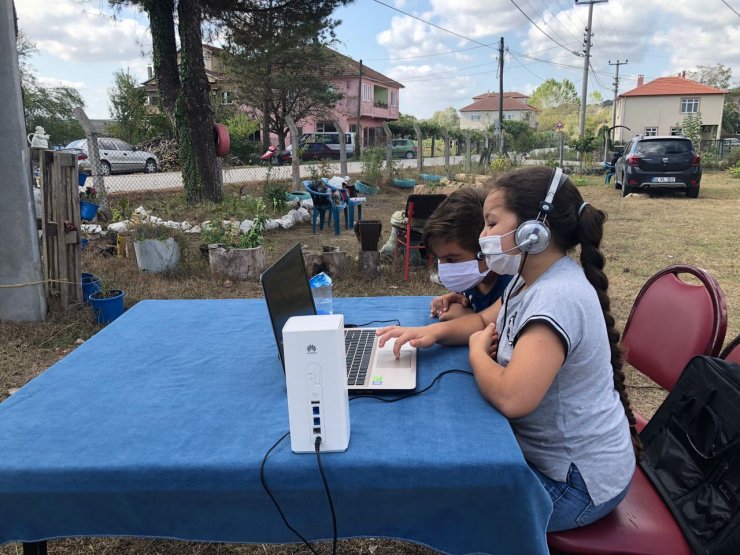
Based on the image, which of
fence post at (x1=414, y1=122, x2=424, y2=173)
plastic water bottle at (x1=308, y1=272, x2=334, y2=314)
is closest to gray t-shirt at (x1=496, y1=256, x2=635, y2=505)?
plastic water bottle at (x1=308, y1=272, x2=334, y2=314)

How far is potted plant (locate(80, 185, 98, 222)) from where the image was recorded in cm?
584

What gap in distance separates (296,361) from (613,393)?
913mm

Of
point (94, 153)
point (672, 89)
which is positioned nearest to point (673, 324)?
point (94, 153)

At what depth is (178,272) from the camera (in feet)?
19.7

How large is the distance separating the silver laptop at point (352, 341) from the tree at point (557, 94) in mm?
72158

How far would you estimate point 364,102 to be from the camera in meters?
41.9

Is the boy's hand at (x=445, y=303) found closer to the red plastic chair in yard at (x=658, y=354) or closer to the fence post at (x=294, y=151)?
the red plastic chair in yard at (x=658, y=354)

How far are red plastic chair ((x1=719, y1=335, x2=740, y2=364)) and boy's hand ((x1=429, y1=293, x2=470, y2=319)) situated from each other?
85 centimetres

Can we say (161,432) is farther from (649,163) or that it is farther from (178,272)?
(649,163)

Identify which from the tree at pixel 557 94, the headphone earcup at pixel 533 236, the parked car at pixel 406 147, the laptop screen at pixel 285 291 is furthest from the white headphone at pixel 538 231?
the tree at pixel 557 94

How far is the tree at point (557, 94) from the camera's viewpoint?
218ft

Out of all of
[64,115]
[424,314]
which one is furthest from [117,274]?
[64,115]

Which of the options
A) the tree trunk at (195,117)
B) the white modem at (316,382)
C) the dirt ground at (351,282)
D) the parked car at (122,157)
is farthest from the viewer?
the parked car at (122,157)

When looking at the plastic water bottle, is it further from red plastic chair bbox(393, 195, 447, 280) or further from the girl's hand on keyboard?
red plastic chair bbox(393, 195, 447, 280)
